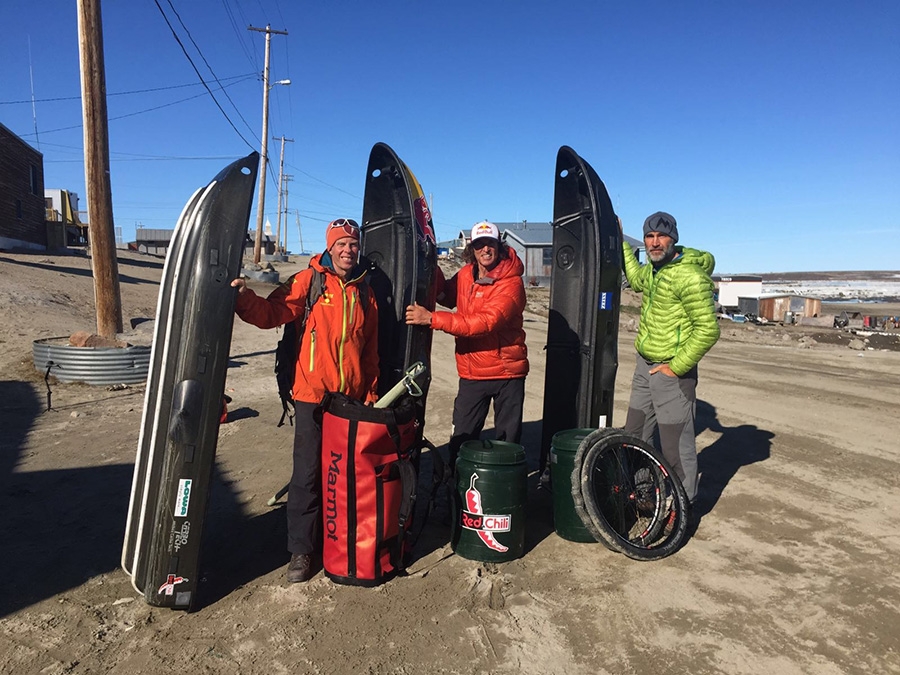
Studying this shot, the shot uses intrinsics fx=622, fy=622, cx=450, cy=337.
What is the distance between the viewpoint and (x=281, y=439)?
6457mm

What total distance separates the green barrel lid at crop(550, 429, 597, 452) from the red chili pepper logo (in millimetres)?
676

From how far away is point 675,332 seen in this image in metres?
4.47

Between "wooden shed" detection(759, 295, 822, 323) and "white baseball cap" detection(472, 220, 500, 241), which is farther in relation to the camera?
"wooden shed" detection(759, 295, 822, 323)

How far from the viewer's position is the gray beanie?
14.4ft

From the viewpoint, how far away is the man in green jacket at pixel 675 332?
4324 millimetres

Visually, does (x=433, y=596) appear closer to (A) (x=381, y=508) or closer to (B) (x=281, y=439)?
(A) (x=381, y=508)

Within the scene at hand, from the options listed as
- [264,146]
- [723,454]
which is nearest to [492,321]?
[723,454]

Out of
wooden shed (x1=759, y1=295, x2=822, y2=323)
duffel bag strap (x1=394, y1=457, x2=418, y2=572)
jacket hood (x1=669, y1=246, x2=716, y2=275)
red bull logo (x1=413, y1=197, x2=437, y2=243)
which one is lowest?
duffel bag strap (x1=394, y1=457, x2=418, y2=572)

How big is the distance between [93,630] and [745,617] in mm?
3266

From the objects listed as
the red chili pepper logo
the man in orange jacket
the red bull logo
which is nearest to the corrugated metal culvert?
the red bull logo

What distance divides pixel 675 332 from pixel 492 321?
4.49 ft

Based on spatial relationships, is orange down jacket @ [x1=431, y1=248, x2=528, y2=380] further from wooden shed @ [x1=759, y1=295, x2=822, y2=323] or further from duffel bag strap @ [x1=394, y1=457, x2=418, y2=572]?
wooden shed @ [x1=759, y1=295, x2=822, y2=323]

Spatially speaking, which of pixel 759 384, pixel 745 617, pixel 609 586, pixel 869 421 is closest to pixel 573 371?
pixel 609 586

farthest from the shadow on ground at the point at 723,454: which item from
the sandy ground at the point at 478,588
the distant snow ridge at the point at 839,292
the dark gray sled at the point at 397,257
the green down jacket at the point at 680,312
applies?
the distant snow ridge at the point at 839,292
